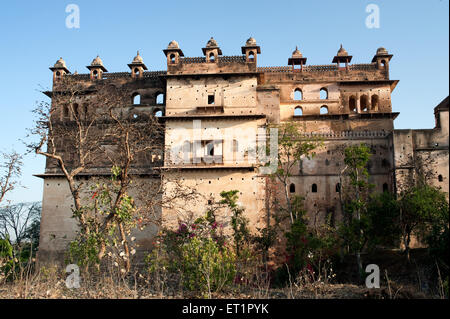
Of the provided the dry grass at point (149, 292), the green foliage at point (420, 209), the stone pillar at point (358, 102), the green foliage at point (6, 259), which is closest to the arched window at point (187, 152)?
the green foliage at point (6, 259)

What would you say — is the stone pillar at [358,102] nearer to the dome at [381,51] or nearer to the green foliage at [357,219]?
the dome at [381,51]

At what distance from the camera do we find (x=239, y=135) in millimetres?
24188

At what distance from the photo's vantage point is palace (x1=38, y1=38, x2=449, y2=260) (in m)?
23.5

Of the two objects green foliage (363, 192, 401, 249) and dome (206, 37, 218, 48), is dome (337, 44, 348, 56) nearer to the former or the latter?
dome (206, 37, 218, 48)

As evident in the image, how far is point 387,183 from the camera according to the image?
24.1 metres

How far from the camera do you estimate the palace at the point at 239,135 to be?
2347cm

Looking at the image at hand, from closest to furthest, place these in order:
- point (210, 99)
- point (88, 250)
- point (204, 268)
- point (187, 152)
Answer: point (204, 268) → point (88, 250) → point (187, 152) → point (210, 99)

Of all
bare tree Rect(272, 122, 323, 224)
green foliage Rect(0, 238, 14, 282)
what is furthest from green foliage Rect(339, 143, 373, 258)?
green foliage Rect(0, 238, 14, 282)

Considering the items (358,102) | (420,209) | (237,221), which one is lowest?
(237,221)

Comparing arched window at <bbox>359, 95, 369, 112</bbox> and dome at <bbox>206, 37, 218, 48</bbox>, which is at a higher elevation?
dome at <bbox>206, 37, 218, 48</bbox>

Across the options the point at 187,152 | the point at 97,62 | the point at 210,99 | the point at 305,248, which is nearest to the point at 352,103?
the point at 210,99

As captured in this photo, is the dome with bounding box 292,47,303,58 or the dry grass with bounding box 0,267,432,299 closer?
the dry grass with bounding box 0,267,432,299

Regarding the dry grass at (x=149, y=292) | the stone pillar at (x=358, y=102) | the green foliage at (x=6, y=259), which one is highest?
the stone pillar at (x=358, y=102)

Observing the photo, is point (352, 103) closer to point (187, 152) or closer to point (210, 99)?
point (210, 99)
